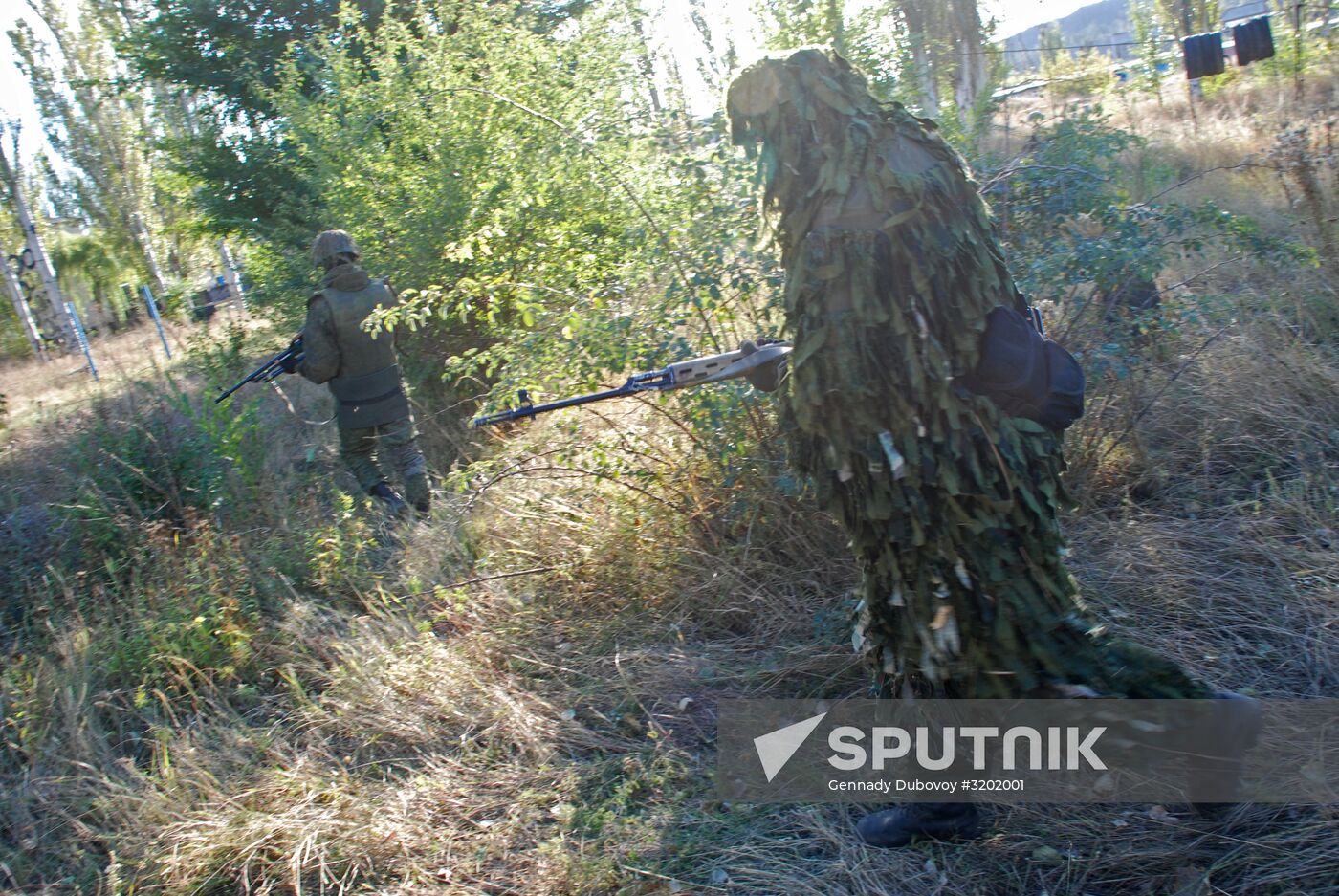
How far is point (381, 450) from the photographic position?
635 cm

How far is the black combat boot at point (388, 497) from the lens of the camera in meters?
6.13

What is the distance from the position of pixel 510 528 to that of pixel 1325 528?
3443 millimetres

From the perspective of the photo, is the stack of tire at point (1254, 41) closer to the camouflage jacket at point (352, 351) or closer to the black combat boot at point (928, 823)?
the camouflage jacket at point (352, 351)

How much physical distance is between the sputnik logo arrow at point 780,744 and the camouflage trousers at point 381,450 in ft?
12.6

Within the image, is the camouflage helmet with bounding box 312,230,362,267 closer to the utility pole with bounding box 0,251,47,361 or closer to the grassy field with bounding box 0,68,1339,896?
the grassy field with bounding box 0,68,1339,896

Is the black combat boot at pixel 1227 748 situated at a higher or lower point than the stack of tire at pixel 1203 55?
lower

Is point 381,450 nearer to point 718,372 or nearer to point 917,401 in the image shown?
point 718,372

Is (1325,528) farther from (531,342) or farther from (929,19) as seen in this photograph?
(929,19)

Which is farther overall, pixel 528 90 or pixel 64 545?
pixel 528 90

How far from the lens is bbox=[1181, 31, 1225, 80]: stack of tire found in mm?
11852

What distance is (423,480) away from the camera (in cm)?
649

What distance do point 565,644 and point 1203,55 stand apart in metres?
12.0

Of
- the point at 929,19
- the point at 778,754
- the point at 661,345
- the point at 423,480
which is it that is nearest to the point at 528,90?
the point at 423,480

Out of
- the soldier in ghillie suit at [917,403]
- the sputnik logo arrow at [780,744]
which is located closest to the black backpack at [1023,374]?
the soldier in ghillie suit at [917,403]
